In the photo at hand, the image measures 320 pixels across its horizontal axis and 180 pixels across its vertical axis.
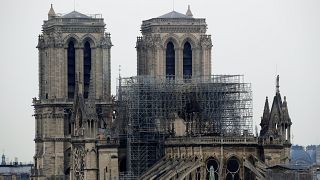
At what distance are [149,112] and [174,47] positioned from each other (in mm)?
6965

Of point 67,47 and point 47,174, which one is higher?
point 67,47

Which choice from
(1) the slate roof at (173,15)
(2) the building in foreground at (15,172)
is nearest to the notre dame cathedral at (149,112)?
(1) the slate roof at (173,15)

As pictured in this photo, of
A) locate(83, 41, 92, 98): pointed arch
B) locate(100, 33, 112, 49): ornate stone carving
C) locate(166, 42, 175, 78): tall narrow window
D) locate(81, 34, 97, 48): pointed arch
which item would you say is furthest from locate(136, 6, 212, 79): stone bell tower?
locate(83, 41, 92, 98): pointed arch

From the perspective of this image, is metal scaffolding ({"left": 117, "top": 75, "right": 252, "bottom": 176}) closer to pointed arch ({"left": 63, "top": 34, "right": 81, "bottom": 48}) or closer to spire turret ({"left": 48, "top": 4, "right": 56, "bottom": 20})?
pointed arch ({"left": 63, "top": 34, "right": 81, "bottom": 48})

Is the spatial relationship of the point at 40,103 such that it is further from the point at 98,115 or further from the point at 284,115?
the point at 284,115

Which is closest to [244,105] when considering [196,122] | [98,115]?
[196,122]

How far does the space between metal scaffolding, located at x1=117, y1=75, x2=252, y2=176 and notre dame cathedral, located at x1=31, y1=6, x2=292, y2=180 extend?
0.22 ft

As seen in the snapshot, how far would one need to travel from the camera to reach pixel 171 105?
120438 mm

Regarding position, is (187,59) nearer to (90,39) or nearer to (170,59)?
(170,59)

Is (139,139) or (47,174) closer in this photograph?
(139,139)

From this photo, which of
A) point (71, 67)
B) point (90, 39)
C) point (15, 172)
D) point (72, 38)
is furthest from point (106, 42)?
point (15, 172)

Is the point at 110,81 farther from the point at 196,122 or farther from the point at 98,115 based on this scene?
the point at 196,122

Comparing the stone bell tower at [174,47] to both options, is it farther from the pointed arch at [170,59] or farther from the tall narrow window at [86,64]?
the tall narrow window at [86,64]

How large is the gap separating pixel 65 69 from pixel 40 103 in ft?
10.4
